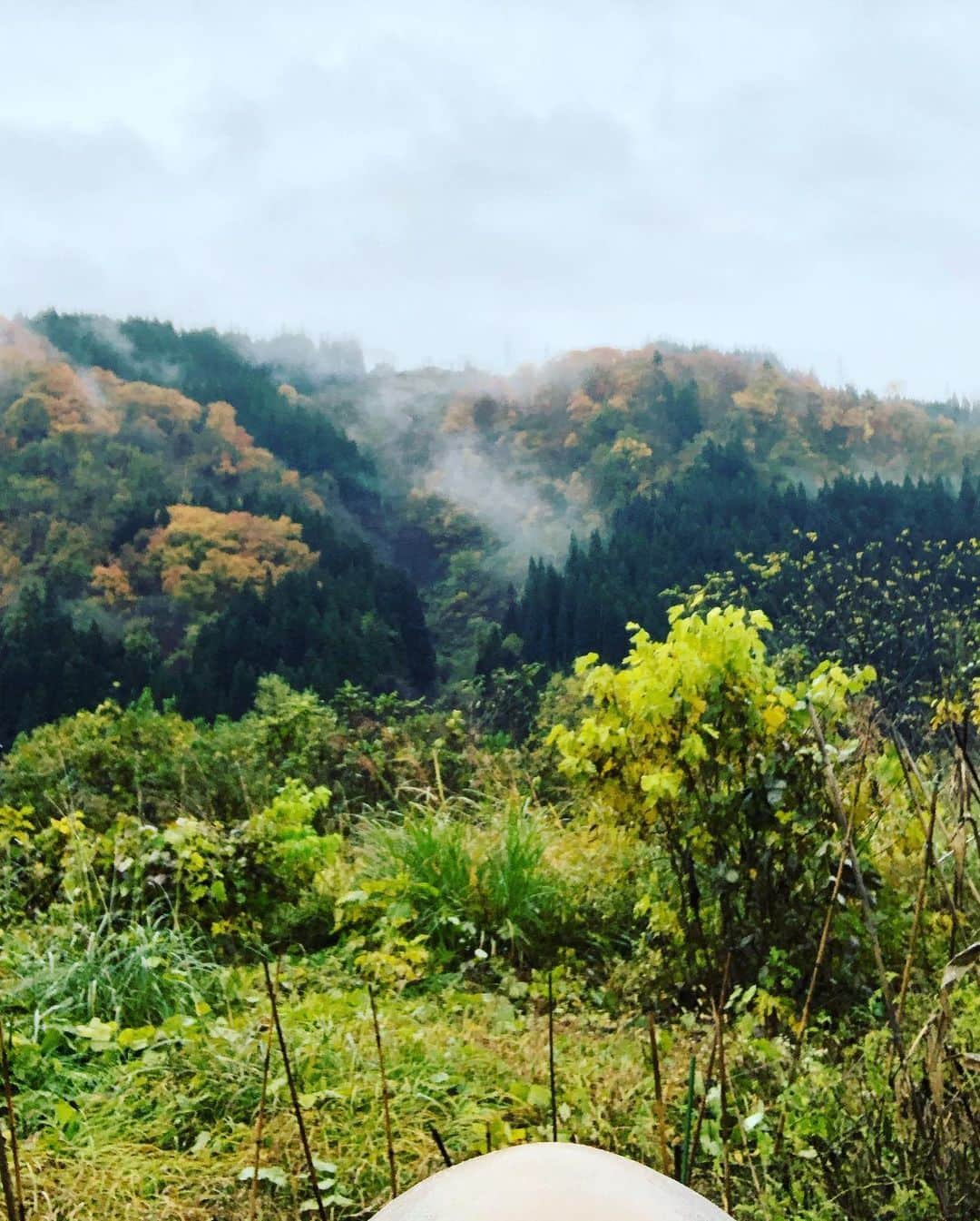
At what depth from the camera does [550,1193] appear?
69 centimetres

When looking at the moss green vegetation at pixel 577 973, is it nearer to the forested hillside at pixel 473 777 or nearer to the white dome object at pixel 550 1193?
the forested hillside at pixel 473 777

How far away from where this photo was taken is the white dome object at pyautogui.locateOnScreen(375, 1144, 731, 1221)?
0.68m

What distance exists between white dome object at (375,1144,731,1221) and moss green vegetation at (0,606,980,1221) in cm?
54

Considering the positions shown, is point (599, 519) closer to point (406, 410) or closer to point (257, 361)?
point (406, 410)

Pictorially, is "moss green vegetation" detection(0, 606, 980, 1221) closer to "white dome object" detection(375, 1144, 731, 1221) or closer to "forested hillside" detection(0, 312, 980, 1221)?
"forested hillside" detection(0, 312, 980, 1221)

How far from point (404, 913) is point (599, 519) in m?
5.46

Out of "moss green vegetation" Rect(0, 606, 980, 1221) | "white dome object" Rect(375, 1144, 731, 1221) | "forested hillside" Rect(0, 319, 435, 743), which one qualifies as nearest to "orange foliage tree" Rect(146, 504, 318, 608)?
"forested hillside" Rect(0, 319, 435, 743)

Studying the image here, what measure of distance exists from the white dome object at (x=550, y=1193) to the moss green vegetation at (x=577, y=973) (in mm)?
537

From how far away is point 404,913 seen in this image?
357 centimetres

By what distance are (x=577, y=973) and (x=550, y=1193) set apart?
3.06 meters

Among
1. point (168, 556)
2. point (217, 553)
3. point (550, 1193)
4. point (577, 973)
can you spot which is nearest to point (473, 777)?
Answer: point (577, 973)

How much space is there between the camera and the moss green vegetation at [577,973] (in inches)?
73.3

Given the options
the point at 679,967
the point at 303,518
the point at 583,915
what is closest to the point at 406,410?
the point at 303,518

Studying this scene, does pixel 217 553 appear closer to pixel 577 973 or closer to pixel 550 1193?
pixel 577 973
